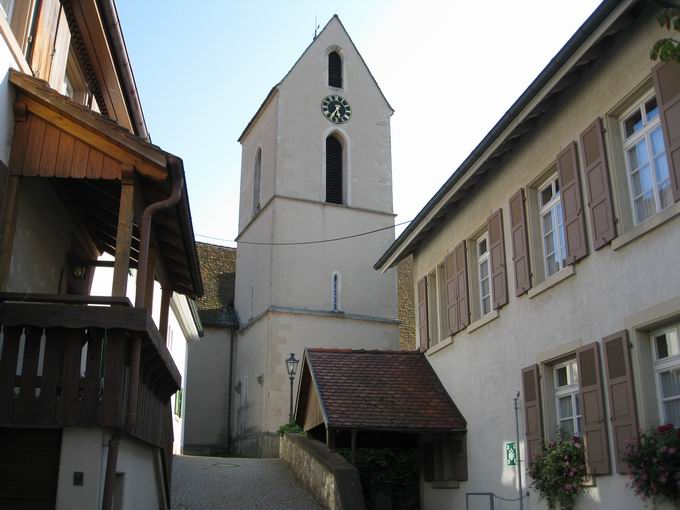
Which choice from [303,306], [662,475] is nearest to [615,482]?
[662,475]

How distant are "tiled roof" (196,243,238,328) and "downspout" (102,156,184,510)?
2360 centimetres

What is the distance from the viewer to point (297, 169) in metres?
32.0

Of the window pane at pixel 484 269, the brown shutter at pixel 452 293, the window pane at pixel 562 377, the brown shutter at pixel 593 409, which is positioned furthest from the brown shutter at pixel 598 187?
the brown shutter at pixel 452 293

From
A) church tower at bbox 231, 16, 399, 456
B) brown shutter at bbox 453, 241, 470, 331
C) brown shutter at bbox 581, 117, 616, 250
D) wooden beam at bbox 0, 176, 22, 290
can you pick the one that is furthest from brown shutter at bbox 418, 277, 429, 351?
church tower at bbox 231, 16, 399, 456

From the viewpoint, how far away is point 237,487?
17.8m

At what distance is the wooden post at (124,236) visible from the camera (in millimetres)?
8523

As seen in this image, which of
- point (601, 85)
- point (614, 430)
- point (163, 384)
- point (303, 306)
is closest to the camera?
point (614, 430)

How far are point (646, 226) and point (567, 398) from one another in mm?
3240

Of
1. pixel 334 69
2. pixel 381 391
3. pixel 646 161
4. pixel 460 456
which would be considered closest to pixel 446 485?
pixel 460 456

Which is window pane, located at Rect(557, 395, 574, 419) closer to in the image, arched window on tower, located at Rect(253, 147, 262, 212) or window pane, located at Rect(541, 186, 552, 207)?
window pane, located at Rect(541, 186, 552, 207)

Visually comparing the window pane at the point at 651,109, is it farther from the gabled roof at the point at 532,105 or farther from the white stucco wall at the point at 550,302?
the gabled roof at the point at 532,105

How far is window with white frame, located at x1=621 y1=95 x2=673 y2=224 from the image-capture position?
9506 millimetres

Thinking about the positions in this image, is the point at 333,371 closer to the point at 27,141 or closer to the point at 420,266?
the point at 420,266

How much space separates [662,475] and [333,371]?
27.8 feet
